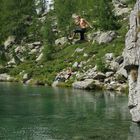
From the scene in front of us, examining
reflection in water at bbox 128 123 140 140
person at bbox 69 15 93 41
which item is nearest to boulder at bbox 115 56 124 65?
person at bbox 69 15 93 41

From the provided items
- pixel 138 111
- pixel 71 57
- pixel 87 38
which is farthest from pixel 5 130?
pixel 87 38

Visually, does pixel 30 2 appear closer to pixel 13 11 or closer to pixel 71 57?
pixel 13 11

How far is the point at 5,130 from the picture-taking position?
156ft

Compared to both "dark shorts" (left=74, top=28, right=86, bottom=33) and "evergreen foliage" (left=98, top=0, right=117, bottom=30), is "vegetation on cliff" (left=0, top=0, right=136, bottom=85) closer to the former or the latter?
"evergreen foliage" (left=98, top=0, right=117, bottom=30)

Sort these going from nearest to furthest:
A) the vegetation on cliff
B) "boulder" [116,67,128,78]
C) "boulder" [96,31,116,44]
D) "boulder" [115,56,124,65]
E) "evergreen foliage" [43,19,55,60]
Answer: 1. "boulder" [116,67,128,78]
2. "boulder" [115,56,124,65]
3. the vegetation on cliff
4. "boulder" [96,31,116,44]
5. "evergreen foliage" [43,19,55,60]

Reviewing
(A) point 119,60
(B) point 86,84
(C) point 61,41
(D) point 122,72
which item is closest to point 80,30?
(C) point 61,41

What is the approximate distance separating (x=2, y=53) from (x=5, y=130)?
111871mm

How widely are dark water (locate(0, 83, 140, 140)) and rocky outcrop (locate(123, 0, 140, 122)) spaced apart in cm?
216

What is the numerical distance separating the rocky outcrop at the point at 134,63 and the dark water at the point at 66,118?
2.16 metres

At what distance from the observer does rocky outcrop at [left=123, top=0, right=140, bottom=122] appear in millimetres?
50188

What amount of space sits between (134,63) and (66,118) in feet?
38.4

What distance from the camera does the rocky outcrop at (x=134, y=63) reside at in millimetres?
50188

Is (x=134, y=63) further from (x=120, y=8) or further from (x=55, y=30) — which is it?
(x=55, y=30)

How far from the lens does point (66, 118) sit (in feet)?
184
